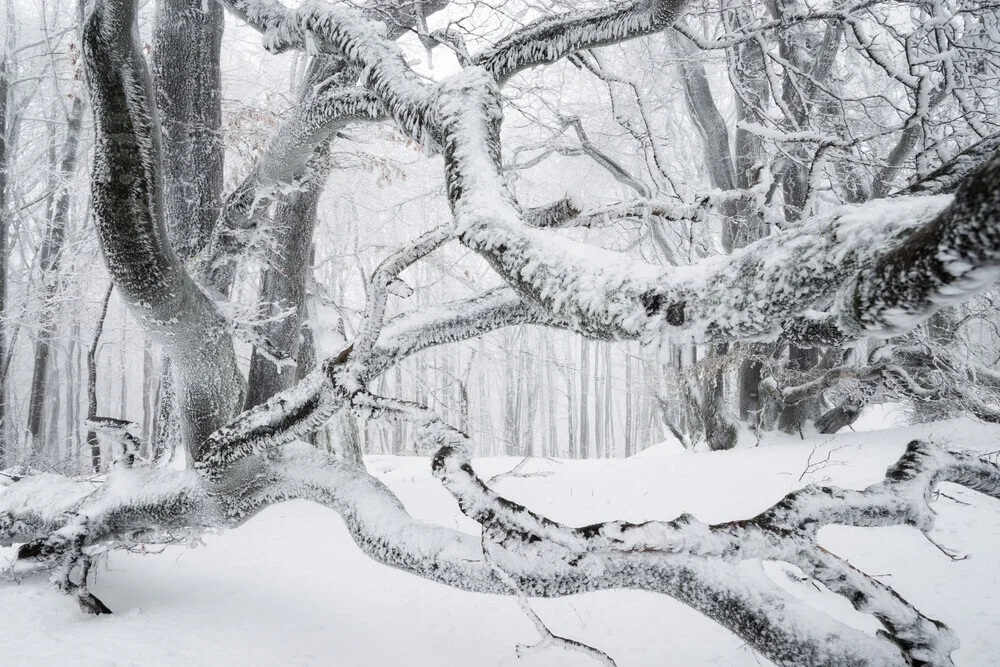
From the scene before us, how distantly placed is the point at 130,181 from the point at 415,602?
3.54 metres

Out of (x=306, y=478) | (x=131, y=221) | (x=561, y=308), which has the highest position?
(x=131, y=221)

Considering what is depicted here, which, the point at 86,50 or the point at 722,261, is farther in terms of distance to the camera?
the point at 86,50

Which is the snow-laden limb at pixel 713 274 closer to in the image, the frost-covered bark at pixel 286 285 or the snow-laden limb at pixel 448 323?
the snow-laden limb at pixel 448 323

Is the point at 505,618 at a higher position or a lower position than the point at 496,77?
lower

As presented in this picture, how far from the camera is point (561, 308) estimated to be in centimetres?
128

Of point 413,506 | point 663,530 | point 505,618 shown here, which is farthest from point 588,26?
point 413,506

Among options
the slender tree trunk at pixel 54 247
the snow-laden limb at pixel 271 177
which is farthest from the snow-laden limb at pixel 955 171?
the slender tree trunk at pixel 54 247

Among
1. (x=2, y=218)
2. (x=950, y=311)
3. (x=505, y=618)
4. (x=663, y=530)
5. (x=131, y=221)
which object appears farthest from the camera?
(x=2, y=218)

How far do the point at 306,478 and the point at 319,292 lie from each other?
3.88 metres

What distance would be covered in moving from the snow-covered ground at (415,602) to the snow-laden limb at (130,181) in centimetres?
183

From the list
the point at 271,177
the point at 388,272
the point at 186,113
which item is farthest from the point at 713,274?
the point at 186,113

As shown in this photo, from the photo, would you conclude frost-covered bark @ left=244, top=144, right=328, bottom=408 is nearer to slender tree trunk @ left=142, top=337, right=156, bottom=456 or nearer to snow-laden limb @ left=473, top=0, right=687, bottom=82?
snow-laden limb @ left=473, top=0, right=687, bottom=82

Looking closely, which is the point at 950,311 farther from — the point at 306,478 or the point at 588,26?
the point at 306,478

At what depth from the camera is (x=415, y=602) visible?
3947mm
